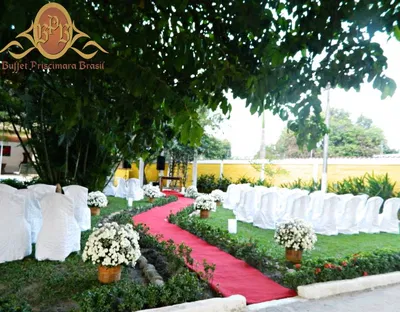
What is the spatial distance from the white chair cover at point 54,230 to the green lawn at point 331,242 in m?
3.38

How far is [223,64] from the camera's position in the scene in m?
2.92

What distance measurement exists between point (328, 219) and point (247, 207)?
7.57ft

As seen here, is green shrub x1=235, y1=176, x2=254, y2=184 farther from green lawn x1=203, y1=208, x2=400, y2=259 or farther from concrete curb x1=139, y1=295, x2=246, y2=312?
concrete curb x1=139, y1=295, x2=246, y2=312

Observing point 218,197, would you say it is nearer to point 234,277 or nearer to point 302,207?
point 302,207

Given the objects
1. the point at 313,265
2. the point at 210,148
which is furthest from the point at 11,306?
the point at 210,148

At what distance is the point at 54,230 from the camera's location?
5250mm

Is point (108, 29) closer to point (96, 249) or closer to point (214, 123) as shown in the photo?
point (96, 249)

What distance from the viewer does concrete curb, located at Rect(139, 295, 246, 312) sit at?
349 cm

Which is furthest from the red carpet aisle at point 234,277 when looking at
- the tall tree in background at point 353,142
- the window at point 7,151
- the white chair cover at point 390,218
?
the window at point 7,151

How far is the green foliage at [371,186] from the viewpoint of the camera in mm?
11555

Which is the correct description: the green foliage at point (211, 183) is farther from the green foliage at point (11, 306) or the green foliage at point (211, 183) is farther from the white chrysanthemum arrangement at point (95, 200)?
the green foliage at point (11, 306)

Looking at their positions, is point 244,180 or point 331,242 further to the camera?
point 244,180

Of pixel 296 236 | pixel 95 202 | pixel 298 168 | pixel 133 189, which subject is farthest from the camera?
pixel 298 168

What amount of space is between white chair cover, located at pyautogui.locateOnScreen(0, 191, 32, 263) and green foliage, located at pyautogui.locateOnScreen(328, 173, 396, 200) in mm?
10560
